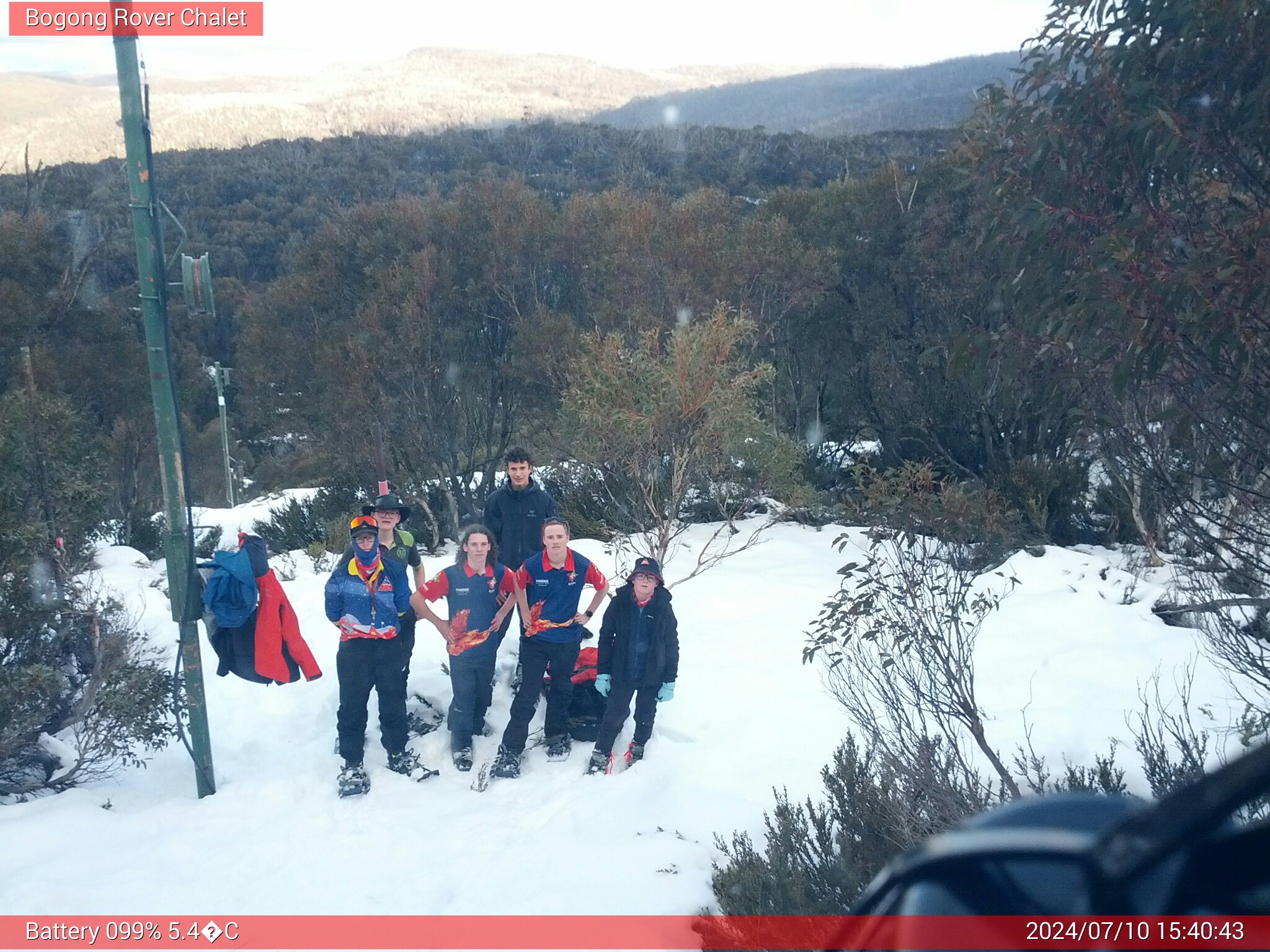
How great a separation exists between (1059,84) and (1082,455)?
878 centimetres

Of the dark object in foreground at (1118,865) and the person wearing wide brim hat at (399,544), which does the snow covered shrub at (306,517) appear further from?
the dark object in foreground at (1118,865)

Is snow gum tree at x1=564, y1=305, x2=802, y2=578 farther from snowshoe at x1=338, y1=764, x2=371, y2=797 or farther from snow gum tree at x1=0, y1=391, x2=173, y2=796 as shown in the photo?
snow gum tree at x1=0, y1=391, x2=173, y2=796

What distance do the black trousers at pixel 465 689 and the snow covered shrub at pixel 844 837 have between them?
193 cm

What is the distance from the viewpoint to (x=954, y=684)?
4.53 m

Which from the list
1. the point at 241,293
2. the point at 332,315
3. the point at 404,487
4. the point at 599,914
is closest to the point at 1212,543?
the point at 599,914

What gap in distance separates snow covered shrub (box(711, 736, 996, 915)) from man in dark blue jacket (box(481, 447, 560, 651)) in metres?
2.54

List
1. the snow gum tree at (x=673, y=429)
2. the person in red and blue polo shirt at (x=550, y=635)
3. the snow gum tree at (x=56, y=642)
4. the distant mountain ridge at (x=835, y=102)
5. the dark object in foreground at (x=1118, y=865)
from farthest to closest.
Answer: the distant mountain ridge at (x=835, y=102), the snow gum tree at (x=673, y=429), the person in red and blue polo shirt at (x=550, y=635), the snow gum tree at (x=56, y=642), the dark object in foreground at (x=1118, y=865)

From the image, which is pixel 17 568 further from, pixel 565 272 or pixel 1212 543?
pixel 565 272

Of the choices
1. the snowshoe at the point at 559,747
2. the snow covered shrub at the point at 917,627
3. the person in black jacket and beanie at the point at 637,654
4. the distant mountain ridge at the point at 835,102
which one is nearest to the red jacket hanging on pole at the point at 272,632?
the snowshoe at the point at 559,747

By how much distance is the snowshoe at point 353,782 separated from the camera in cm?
526

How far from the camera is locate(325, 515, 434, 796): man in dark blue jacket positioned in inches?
209

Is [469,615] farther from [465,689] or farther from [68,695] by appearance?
[68,695]

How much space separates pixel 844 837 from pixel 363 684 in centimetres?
282

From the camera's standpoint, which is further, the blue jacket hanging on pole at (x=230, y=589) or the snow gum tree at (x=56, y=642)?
the snow gum tree at (x=56, y=642)
